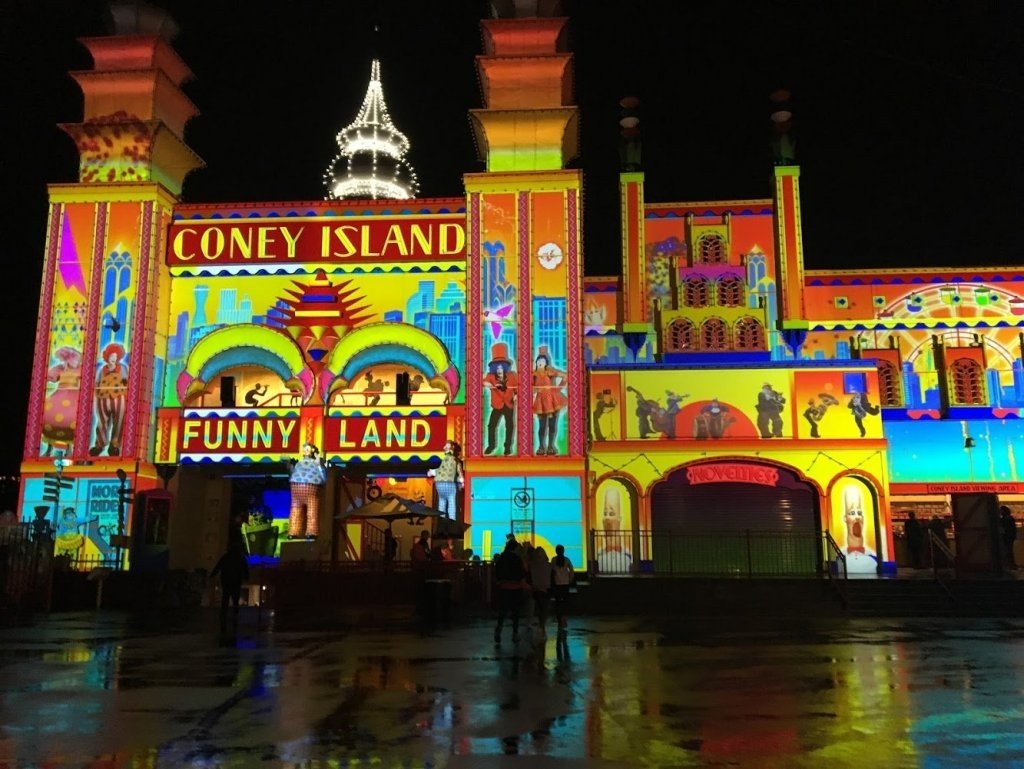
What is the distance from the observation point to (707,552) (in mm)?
27938

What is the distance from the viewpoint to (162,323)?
28219 millimetres

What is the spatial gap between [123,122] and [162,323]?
6132mm

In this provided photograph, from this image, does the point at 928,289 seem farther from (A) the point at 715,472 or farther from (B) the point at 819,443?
(A) the point at 715,472

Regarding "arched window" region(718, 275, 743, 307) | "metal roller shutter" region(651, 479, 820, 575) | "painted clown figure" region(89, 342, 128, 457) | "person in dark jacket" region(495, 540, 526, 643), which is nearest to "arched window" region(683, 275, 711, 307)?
"arched window" region(718, 275, 743, 307)

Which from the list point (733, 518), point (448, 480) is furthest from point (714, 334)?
point (448, 480)

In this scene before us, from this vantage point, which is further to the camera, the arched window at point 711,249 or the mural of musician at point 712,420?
the arched window at point 711,249

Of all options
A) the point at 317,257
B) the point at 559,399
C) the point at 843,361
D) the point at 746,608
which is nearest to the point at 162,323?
the point at 317,257

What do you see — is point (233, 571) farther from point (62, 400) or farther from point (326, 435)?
point (62, 400)

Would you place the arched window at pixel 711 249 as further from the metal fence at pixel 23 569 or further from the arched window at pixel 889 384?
the metal fence at pixel 23 569

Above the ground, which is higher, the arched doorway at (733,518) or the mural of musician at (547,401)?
the mural of musician at (547,401)

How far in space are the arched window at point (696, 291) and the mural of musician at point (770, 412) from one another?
5931mm

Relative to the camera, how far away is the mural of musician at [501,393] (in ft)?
86.0

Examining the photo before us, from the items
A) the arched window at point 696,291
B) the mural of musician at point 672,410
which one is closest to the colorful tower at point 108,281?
the mural of musician at point 672,410

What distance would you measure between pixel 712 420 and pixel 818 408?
10.2 feet
